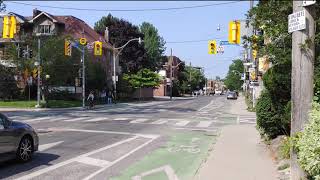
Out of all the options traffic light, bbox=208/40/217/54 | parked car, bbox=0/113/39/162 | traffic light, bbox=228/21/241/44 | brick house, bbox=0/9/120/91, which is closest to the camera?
parked car, bbox=0/113/39/162

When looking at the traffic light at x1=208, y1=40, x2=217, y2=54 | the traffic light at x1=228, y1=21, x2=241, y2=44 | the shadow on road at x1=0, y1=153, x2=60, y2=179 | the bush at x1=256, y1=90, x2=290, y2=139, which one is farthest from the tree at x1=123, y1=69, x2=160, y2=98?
the shadow on road at x1=0, y1=153, x2=60, y2=179

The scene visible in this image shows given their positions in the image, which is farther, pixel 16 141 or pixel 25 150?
pixel 25 150

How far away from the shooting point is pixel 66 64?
2083 inches

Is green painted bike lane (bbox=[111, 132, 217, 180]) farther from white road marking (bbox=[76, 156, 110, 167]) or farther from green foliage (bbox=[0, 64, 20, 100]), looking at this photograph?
green foliage (bbox=[0, 64, 20, 100])

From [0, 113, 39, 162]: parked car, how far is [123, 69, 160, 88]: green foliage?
65.8 metres

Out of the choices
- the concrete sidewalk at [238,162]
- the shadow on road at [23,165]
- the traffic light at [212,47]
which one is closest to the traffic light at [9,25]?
the traffic light at [212,47]

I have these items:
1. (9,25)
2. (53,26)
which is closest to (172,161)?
(9,25)

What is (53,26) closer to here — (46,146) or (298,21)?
(46,146)

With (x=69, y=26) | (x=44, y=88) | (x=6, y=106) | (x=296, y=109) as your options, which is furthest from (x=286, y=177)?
(x=69, y=26)

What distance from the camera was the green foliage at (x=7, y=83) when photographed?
5625 cm

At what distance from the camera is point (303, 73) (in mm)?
7609

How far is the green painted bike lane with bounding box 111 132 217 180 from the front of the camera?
10.5 meters

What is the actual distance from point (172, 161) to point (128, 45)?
74.4 metres

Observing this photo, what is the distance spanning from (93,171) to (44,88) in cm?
4262
